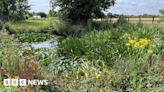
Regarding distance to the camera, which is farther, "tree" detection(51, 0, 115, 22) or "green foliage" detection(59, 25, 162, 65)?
"tree" detection(51, 0, 115, 22)

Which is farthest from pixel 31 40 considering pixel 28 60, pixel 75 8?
pixel 28 60

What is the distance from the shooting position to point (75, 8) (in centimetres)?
3134

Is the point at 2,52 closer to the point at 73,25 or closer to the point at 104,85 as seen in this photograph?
the point at 104,85

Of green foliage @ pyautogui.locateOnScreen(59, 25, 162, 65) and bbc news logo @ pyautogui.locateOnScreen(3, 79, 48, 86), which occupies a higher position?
bbc news logo @ pyautogui.locateOnScreen(3, 79, 48, 86)

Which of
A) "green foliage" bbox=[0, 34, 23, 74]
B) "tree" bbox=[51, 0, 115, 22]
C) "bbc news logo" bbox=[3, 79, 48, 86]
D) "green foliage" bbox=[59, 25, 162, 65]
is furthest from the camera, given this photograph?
"tree" bbox=[51, 0, 115, 22]

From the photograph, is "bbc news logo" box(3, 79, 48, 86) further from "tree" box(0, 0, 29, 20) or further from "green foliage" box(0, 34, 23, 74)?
"tree" box(0, 0, 29, 20)

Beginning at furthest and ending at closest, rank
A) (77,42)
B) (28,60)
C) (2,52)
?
(77,42) → (2,52) → (28,60)

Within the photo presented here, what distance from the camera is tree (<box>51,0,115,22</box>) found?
102 ft

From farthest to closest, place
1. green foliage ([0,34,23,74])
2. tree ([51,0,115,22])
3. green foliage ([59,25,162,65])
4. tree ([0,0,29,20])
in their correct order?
tree ([0,0,29,20]) → tree ([51,0,115,22]) → green foliage ([59,25,162,65]) → green foliage ([0,34,23,74])

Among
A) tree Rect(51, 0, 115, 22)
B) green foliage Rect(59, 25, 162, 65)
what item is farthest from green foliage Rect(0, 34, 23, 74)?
tree Rect(51, 0, 115, 22)

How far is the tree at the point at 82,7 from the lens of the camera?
3117 cm

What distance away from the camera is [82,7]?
31375 millimetres

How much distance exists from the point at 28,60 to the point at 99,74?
1.17 m

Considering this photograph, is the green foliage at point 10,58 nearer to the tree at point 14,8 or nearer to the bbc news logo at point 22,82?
the bbc news logo at point 22,82
